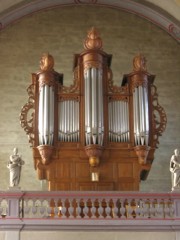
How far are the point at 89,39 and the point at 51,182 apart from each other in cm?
366

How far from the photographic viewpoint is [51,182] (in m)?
15.8

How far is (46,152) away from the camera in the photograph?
51.0 feet

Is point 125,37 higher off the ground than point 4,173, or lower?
higher

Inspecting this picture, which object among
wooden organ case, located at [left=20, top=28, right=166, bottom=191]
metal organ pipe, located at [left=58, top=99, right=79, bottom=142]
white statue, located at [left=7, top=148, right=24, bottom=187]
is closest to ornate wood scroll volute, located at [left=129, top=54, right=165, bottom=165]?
wooden organ case, located at [left=20, top=28, right=166, bottom=191]

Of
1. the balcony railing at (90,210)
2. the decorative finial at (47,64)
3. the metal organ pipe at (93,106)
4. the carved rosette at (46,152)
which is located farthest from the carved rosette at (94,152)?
the decorative finial at (47,64)

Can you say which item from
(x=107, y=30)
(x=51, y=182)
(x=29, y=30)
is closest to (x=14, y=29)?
(x=29, y=30)

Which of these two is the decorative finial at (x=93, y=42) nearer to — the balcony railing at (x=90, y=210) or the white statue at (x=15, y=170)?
the white statue at (x=15, y=170)

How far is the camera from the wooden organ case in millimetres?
15758

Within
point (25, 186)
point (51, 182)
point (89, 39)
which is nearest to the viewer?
point (51, 182)

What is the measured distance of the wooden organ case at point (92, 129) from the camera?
51.7 feet

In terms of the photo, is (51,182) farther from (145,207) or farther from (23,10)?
(23,10)

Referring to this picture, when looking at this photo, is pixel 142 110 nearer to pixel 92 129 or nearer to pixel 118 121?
pixel 118 121

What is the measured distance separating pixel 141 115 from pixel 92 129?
1.23 metres

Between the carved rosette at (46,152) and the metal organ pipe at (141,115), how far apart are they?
1.96 metres
